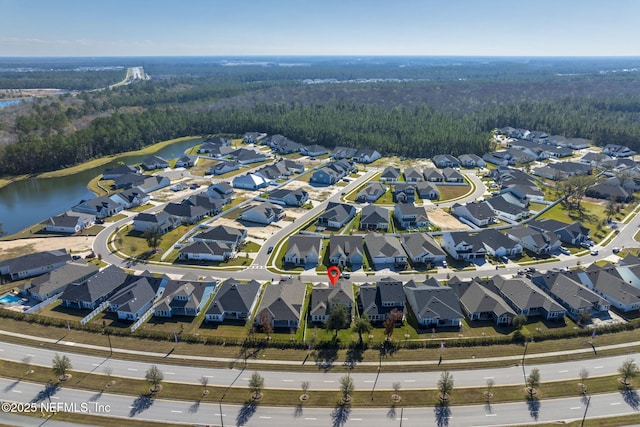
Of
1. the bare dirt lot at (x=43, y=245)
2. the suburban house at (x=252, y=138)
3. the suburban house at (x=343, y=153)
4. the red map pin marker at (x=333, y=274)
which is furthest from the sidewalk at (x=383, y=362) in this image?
the suburban house at (x=252, y=138)

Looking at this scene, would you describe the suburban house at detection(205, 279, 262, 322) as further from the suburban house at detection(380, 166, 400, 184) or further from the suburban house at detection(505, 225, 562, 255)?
the suburban house at detection(380, 166, 400, 184)

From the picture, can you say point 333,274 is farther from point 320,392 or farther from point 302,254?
point 320,392

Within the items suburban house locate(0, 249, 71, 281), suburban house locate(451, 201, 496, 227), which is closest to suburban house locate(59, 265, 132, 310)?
suburban house locate(0, 249, 71, 281)

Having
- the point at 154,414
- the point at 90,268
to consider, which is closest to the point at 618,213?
→ the point at 154,414

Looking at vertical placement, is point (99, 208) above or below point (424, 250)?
above

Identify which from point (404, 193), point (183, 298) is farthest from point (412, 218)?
point (183, 298)

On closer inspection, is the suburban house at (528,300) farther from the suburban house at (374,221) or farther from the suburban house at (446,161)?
the suburban house at (446,161)
